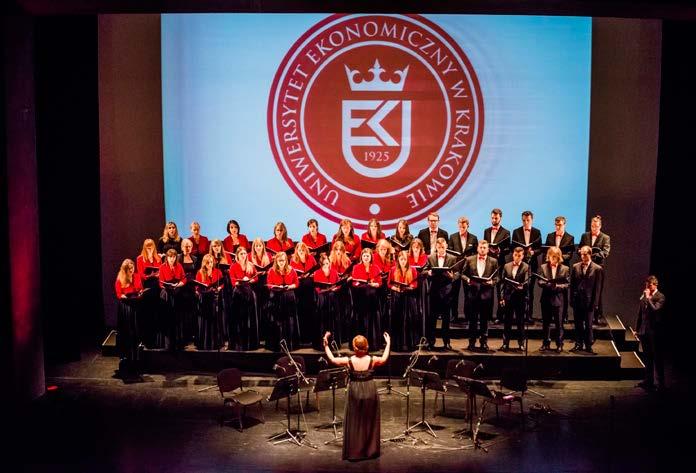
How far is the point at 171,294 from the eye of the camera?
1073cm

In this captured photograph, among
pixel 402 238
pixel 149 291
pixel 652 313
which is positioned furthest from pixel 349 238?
pixel 652 313

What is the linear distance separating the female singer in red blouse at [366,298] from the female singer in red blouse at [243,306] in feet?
4.33

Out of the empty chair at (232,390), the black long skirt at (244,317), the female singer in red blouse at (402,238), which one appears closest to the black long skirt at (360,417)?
the empty chair at (232,390)

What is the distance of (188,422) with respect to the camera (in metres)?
9.27

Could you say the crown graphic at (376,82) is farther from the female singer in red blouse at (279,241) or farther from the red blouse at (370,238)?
the female singer in red blouse at (279,241)

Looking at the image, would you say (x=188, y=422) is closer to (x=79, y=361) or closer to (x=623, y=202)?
(x=79, y=361)

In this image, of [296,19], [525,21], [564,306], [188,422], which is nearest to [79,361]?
[188,422]

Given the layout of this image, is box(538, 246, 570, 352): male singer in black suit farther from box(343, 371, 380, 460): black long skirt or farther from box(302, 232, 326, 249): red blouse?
box(343, 371, 380, 460): black long skirt

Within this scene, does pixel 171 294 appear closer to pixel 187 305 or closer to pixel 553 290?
pixel 187 305

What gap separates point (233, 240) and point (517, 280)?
3928mm

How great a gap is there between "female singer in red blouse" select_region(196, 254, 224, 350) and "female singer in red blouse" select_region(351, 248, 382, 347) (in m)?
1.78

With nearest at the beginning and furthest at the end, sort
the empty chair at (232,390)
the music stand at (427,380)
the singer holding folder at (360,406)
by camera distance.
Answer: the singer holding folder at (360,406) < the music stand at (427,380) < the empty chair at (232,390)

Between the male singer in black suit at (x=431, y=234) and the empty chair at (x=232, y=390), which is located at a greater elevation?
the male singer in black suit at (x=431, y=234)

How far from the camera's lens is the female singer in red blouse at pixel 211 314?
10.7m
